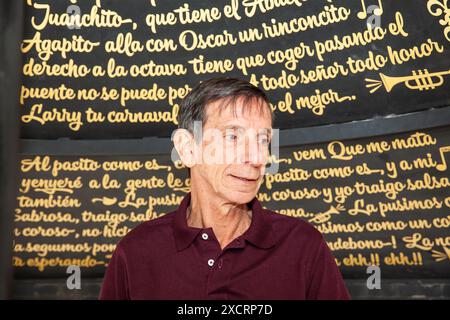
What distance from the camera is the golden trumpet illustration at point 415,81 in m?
1.98

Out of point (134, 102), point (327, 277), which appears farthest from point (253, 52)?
point (327, 277)

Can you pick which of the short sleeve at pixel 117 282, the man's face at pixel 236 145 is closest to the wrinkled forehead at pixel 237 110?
the man's face at pixel 236 145

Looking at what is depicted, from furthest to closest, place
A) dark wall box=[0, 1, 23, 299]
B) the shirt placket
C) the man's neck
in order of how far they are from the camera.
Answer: dark wall box=[0, 1, 23, 299], the man's neck, the shirt placket

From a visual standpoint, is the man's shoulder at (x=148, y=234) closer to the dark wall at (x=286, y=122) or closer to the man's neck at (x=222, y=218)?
the man's neck at (x=222, y=218)

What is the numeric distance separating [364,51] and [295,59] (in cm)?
26

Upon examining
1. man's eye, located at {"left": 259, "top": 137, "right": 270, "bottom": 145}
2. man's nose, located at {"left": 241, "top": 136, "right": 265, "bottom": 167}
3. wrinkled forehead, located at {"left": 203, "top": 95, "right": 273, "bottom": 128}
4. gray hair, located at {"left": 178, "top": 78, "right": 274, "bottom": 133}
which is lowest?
man's nose, located at {"left": 241, "top": 136, "right": 265, "bottom": 167}

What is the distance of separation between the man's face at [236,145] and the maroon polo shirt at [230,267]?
0.09 meters

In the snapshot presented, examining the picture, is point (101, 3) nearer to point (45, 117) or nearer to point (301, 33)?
point (45, 117)

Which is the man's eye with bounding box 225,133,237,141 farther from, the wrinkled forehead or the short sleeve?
the short sleeve

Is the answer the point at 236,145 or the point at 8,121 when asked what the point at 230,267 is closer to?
the point at 236,145

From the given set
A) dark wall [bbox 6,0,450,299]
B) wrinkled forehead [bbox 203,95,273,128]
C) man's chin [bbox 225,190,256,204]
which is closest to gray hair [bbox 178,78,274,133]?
wrinkled forehead [bbox 203,95,273,128]

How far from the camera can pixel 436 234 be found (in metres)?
1.97

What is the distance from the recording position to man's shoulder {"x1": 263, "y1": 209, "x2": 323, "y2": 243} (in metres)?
A: 1.36
